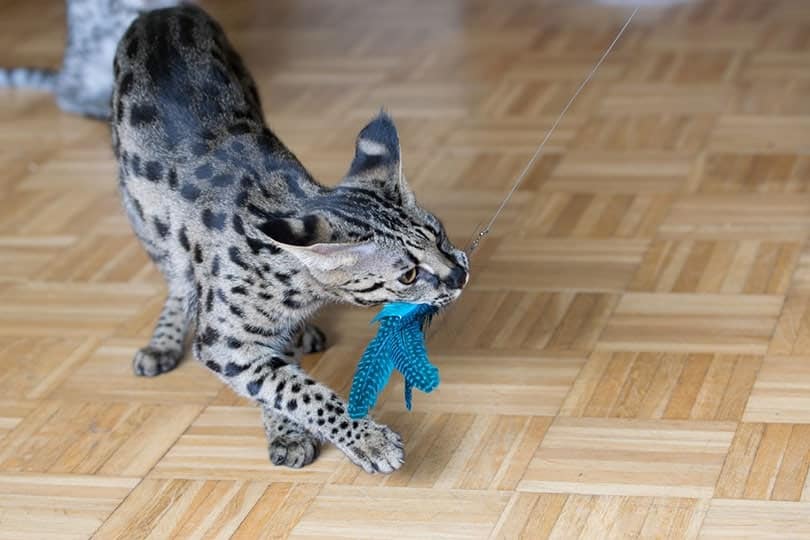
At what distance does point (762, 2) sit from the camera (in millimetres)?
5250

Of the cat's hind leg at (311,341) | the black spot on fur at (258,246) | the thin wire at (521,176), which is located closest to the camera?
the black spot on fur at (258,246)

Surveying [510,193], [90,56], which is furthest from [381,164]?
[90,56]

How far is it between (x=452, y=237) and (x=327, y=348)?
60cm

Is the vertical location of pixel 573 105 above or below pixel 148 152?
below

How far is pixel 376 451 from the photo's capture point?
8.75 ft

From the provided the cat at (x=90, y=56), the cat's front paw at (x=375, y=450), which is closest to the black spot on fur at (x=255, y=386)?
the cat's front paw at (x=375, y=450)

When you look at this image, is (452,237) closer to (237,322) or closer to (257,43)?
(237,322)

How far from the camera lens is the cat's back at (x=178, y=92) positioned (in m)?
2.99

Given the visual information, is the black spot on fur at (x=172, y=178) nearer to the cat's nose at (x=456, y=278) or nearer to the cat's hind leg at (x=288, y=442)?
the cat's hind leg at (x=288, y=442)

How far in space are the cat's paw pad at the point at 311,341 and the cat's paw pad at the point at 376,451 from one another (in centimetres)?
52

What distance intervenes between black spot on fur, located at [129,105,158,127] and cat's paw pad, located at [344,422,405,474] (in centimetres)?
87

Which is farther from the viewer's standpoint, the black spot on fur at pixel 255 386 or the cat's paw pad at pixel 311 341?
the cat's paw pad at pixel 311 341

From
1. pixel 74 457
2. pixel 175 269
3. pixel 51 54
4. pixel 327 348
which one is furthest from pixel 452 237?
pixel 51 54

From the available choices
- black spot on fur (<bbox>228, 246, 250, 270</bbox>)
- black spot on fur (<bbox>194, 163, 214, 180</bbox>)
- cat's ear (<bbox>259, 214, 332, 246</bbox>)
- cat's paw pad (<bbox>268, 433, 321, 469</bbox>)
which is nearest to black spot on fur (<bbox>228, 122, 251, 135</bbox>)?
black spot on fur (<bbox>194, 163, 214, 180</bbox>)
